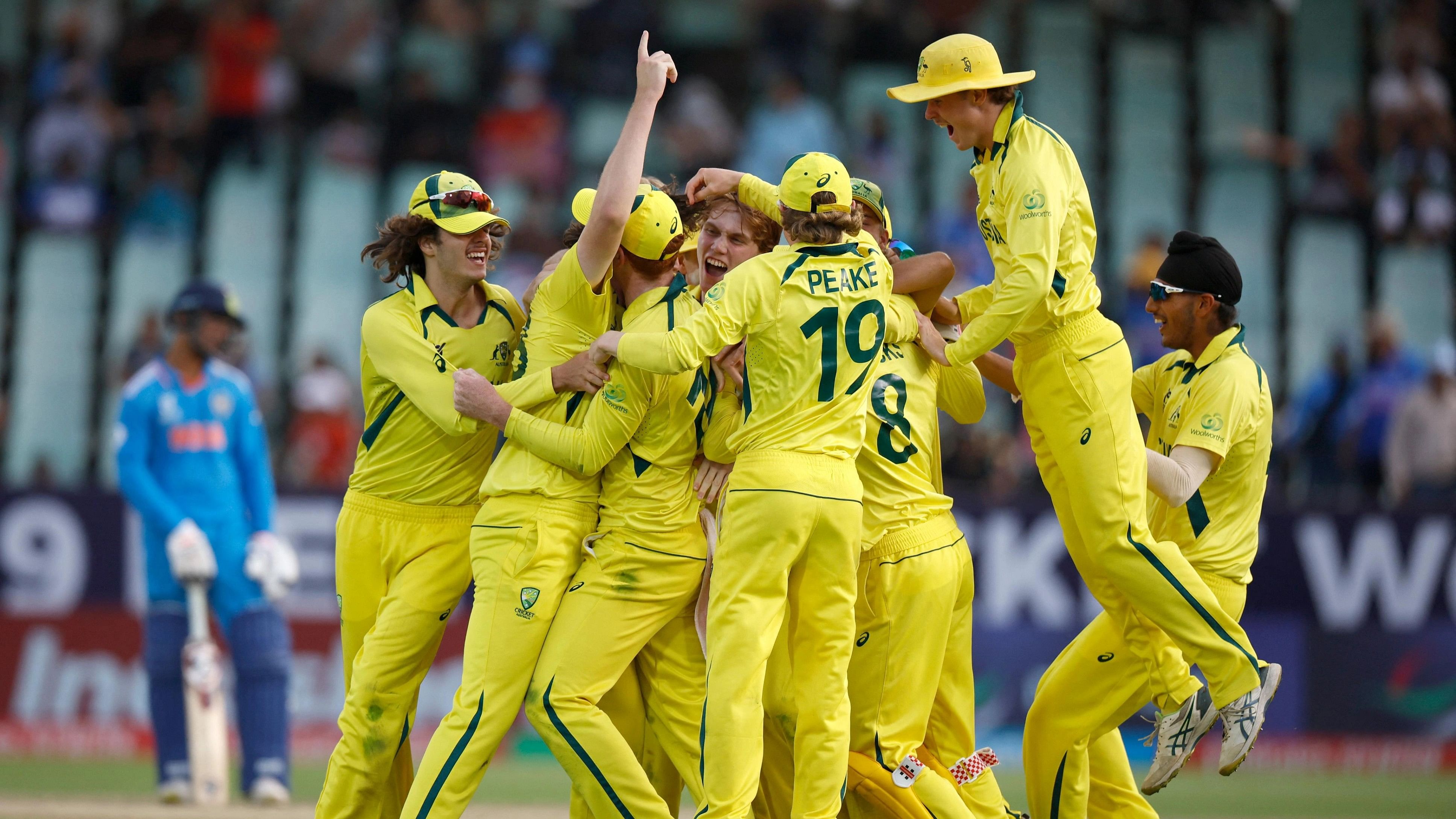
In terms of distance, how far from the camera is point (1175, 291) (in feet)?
22.8

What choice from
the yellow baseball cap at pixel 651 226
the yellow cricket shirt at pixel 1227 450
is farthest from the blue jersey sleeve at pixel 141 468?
the yellow cricket shirt at pixel 1227 450

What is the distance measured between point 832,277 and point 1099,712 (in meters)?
2.29

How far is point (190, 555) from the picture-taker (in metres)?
9.20

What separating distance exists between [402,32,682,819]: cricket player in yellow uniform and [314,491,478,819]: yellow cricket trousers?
0.25 metres

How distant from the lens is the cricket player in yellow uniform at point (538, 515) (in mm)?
6121

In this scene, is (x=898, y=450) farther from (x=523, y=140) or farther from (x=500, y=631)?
(x=523, y=140)

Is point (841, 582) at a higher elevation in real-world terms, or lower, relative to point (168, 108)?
lower

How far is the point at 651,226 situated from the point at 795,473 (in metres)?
1.20

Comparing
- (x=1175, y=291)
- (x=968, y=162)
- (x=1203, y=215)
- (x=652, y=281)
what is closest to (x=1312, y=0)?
(x=1203, y=215)

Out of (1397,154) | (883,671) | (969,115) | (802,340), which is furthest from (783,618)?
(1397,154)

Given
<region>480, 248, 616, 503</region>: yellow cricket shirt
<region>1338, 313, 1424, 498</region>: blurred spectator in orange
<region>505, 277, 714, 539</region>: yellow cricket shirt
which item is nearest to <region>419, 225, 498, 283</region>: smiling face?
<region>480, 248, 616, 503</region>: yellow cricket shirt

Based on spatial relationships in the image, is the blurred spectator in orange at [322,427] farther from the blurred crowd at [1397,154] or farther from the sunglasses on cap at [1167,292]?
the blurred crowd at [1397,154]

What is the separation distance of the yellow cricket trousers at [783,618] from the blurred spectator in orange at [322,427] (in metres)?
8.53

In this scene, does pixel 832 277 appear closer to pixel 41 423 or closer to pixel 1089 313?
pixel 1089 313
